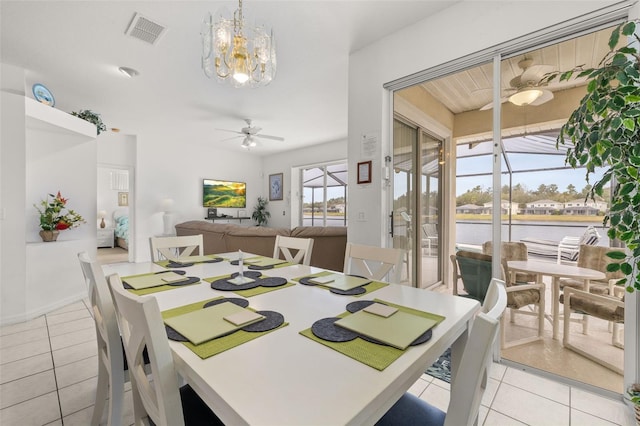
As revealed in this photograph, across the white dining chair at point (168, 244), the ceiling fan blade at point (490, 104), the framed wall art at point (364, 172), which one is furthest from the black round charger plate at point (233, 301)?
the ceiling fan blade at point (490, 104)

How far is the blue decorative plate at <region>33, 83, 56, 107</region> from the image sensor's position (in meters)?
3.27

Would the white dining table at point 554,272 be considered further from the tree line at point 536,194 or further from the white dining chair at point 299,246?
the white dining chair at point 299,246

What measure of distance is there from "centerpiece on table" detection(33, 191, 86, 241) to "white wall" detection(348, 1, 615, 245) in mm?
3567

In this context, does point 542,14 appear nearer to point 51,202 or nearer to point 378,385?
point 378,385

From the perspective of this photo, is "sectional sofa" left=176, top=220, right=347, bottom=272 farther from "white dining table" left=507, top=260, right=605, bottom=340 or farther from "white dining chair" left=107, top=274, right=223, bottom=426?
"white dining chair" left=107, top=274, right=223, bottom=426

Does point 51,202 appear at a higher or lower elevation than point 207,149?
lower

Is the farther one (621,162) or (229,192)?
(229,192)

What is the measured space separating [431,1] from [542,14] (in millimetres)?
761

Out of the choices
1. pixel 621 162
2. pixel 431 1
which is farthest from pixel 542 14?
pixel 621 162

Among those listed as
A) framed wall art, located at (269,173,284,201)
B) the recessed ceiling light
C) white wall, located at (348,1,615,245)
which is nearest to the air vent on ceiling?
the recessed ceiling light

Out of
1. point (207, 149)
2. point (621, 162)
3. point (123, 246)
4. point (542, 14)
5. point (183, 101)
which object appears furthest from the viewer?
point (123, 246)

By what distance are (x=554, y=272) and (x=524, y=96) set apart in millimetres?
1351

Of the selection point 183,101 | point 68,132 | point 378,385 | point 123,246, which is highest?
point 183,101

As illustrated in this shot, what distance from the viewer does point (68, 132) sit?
3.54m
